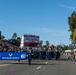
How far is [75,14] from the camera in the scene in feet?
263

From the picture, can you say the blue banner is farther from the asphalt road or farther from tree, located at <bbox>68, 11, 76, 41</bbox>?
tree, located at <bbox>68, 11, 76, 41</bbox>

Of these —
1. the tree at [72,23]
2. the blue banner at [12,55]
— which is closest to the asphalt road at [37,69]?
the blue banner at [12,55]

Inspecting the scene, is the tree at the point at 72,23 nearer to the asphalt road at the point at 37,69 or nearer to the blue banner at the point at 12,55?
the blue banner at the point at 12,55

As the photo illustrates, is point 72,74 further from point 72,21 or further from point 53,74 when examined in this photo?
point 72,21

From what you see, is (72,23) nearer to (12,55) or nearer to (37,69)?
(12,55)

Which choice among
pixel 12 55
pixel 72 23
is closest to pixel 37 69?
pixel 12 55

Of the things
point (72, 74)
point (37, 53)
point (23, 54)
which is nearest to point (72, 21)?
point (37, 53)

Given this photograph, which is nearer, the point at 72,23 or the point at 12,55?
the point at 12,55

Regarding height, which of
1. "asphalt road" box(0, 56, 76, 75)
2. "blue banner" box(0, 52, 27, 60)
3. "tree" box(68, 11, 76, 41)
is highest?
"tree" box(68, 11, 76, 41)

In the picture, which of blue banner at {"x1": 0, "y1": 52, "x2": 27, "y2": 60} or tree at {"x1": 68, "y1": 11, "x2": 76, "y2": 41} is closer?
blue banner at {"x1": 0, "y1": 52, "x2": 27, "y2": 60}

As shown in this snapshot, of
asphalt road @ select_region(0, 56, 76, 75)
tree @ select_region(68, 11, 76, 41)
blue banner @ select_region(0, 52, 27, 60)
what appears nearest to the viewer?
asphalt road @ select_region(0, 56, 76, 75)

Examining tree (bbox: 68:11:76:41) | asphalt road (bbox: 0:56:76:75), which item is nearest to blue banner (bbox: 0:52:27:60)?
asphalt road (bbox: 0:56:76:75)

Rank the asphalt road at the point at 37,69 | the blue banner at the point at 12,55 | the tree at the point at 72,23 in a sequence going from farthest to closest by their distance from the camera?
the tree at the point at 72,23
the blue banner at the point at 12,55
the asphalt road at the point at 37,69

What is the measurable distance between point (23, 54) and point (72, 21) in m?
41.7
